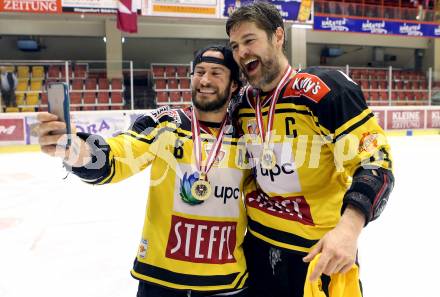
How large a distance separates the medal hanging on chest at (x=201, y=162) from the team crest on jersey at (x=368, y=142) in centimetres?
A: 56

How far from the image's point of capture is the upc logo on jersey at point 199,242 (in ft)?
5.22

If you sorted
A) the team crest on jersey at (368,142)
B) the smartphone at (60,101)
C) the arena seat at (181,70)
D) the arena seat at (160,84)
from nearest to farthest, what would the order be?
the smartphone at (60,101)
the team crest on jersey at (368,142)
the arena seat at (160,84)
the arena seat at (181,70)

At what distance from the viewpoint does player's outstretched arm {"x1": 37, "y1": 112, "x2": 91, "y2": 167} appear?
45.9 inches

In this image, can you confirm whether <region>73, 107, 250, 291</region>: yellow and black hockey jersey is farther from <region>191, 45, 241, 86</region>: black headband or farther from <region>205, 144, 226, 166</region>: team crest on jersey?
<region>191, 45, 241, 86</region>: black headband

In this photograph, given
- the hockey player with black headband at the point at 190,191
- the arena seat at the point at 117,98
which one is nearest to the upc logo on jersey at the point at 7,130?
the arena seat at the point at 117,98

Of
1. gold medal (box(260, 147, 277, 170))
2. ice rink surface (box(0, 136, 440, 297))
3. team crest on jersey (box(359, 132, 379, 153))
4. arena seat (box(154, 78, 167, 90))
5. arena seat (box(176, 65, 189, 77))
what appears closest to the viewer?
team crest on jersey (box(359, 132, 379, 153))

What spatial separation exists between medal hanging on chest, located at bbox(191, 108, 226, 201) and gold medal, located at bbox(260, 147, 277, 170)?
0.61 feet

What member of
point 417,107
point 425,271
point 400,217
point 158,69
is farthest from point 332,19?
point 425,271

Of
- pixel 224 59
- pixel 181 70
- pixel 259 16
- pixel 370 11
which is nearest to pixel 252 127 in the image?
pixel 224 59

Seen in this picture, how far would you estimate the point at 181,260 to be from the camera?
5.23 ft

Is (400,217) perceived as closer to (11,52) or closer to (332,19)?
(332,19)

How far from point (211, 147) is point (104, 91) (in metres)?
10.1

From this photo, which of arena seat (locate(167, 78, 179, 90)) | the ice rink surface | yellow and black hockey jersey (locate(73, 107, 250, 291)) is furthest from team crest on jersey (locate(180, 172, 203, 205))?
arena seat (locate(167, 78, 179, 90))

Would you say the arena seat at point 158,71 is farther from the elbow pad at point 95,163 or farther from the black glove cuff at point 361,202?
the black glove cuff at point 361,202
